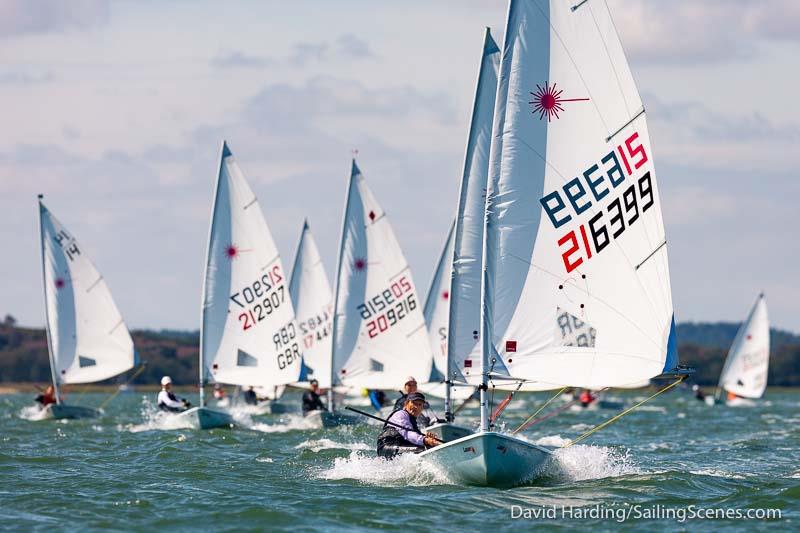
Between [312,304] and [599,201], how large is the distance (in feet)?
93.9

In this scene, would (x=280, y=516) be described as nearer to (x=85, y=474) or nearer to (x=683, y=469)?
(x=85, y=474)

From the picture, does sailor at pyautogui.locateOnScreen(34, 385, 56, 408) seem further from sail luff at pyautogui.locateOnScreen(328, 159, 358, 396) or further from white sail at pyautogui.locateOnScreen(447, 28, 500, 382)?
white sail at pyautogui.locateOnScreen(447, 28, 500, 382)

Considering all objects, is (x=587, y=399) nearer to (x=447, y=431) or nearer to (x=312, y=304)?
(x=312, y=304)

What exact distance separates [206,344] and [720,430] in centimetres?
1397

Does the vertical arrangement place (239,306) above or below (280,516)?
above

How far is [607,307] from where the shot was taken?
59.9 feet

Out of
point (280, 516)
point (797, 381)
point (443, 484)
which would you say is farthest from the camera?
point (797, 381)

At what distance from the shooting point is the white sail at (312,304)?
45.6 metres

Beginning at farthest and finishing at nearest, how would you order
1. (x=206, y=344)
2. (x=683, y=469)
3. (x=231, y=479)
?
(x=206, y=344)
(x=683, y=469)
(x=231, y=479)

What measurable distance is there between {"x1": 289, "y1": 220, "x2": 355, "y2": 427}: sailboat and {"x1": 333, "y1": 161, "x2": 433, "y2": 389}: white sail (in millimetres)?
9504

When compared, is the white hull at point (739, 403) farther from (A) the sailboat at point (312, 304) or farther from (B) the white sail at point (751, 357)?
(A) the sailboat at point (312, 304)

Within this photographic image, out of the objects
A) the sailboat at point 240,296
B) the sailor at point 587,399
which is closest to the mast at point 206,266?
the sailboat at point 240,296

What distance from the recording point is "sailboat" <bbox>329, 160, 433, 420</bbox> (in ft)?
114

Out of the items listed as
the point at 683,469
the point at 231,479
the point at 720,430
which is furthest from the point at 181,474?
the point at 720,430
